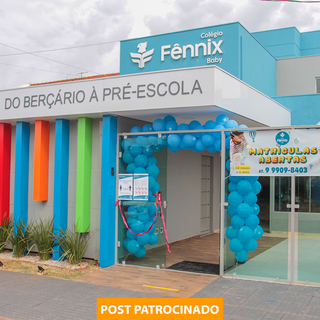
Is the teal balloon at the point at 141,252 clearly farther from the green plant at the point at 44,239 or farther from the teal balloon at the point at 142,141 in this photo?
the teal balloon at the point at 142,141

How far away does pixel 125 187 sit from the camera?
7625 millimetres

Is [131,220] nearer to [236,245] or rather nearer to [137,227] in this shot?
[137,227]

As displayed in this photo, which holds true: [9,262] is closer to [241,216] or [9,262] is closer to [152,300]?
[152,300]

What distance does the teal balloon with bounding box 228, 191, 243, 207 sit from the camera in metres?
6.72

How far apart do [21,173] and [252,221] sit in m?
5.14

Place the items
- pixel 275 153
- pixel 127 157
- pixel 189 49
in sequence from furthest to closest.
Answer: pixel 189 49 < pixel 127 157 < pixel 275 153

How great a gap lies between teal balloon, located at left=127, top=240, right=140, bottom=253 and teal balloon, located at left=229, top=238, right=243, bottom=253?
5.98 ft

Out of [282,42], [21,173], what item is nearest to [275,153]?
[21,173]

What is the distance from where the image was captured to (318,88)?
14.3 metres

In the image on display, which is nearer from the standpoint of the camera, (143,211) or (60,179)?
(143,211)

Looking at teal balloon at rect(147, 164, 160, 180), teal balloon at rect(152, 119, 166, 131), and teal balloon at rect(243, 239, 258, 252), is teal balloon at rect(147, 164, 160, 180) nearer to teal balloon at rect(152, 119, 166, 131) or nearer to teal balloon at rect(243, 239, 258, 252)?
teal balloon at rect(152, 119, 166, 131)

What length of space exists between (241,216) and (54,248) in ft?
12.8

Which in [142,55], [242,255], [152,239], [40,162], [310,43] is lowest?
[242,255]

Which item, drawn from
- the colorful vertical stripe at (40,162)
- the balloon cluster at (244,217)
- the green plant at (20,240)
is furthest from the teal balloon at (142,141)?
the green plant at (20,240)
